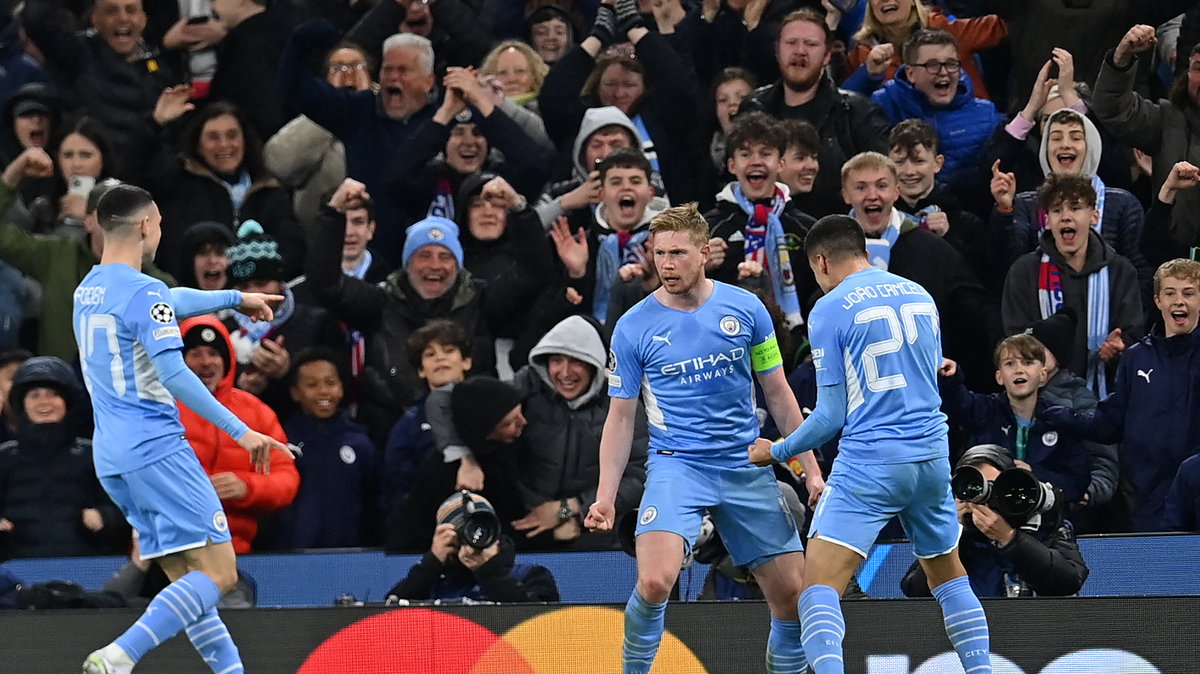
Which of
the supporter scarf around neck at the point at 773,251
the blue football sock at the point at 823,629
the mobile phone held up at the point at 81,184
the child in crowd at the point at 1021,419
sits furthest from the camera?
the mobile phone held up at the point at 81,184

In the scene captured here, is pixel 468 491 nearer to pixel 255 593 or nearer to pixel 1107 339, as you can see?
pixel 255 593

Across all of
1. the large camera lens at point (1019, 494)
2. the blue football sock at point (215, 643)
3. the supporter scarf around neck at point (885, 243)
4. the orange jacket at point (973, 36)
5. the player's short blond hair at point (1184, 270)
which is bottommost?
the blue football sock at point (215, 643)

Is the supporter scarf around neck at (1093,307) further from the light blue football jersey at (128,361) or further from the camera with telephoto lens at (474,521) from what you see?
the light blue football jersey at (128,361)

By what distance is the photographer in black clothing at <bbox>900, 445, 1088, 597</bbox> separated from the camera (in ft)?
26.2

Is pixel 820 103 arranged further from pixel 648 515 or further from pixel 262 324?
pixel 648 515

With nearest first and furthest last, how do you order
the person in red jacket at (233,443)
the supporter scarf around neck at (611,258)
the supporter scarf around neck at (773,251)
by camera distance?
the person in red jacket at (233,443) → the supporter scarf around neck at (773,251) → the supporter scarf around neck at (611,258)

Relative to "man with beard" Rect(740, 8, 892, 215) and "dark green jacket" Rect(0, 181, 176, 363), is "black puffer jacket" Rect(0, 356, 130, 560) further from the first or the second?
"man with beard" Rect(740, 8, 892, 215)

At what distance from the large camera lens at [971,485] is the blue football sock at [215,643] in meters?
3.31

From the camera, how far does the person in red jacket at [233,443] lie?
9.55 m

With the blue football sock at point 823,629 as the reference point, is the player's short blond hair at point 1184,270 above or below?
above

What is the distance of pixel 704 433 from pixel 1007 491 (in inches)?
56.3

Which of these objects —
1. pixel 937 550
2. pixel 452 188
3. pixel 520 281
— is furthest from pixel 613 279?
pixel 937 550

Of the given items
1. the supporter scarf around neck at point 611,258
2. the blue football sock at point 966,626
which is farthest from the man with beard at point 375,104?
the blue football sock at point 966,626

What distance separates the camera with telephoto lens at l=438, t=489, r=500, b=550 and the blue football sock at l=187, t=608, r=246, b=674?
1306 millimetres
